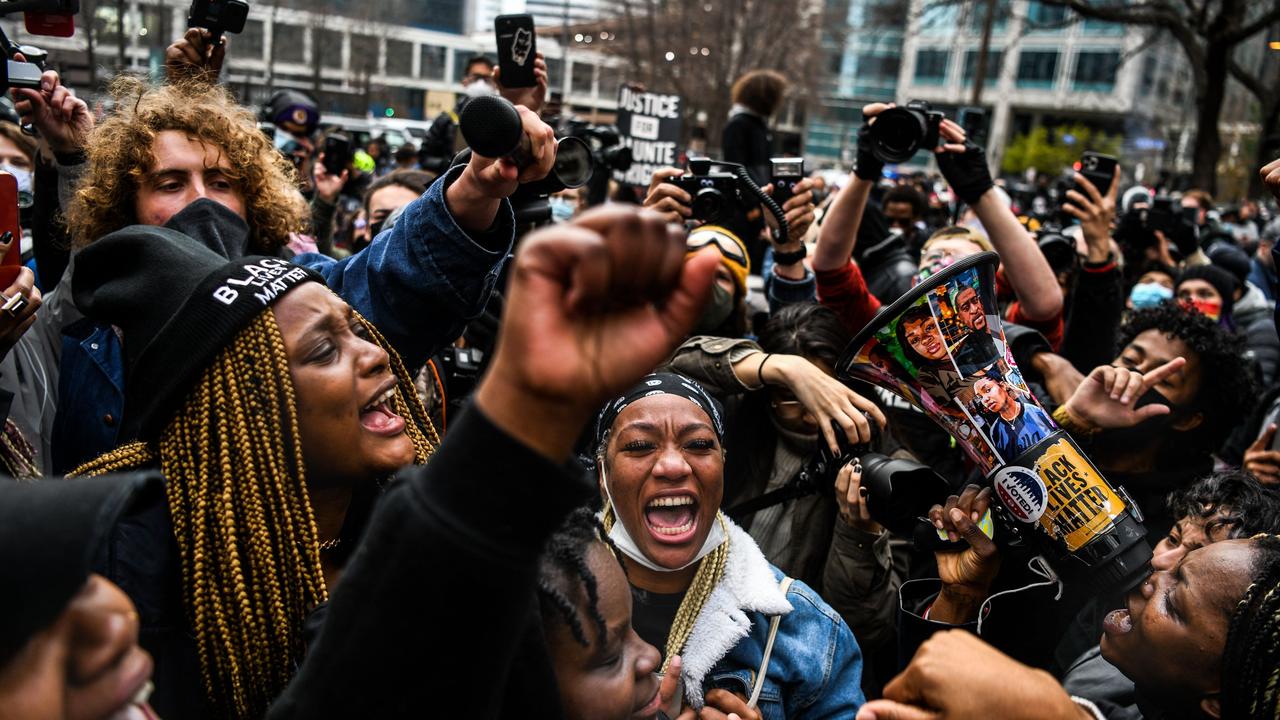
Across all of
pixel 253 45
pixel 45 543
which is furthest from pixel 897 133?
pixel 253 45

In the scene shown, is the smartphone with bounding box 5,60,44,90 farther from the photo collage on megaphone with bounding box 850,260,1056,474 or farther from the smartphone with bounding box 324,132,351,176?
the photo collage on megaphone with bounding box 850,260,1056,474

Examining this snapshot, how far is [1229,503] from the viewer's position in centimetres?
216

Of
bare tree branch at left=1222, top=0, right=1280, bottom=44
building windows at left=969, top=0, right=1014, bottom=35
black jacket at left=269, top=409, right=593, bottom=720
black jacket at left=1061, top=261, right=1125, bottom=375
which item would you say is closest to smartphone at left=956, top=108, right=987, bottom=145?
black jacket at left=1061, top=261, right=1125, bottom=375

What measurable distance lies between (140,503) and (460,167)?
1.22 metres

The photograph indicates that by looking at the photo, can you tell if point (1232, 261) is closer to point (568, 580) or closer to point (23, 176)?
point (568, 580)

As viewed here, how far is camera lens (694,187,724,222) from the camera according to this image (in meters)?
3.42

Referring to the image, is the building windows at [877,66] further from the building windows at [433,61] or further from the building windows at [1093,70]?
the building windows at [433,61]

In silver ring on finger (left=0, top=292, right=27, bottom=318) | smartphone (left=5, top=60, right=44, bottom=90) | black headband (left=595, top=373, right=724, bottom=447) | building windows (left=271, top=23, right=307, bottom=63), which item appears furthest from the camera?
building windows (left=271, top=23, right=307, bottom=63)

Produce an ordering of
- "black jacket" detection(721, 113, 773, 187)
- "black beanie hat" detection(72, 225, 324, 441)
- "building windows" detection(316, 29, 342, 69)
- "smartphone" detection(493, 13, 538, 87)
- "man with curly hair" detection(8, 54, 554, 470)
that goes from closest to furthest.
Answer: "black beanie hat" detection(72, 225, 324, 441) < "man with curly hair" detection(8, 54, 554, 470) < "smartphone" detection(493, 13, 538, 87) < "black jacket" detection(721, 113, 773, 187) < "building windows" detection(316, 29, 342, 69)

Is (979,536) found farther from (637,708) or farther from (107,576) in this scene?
(107,576)

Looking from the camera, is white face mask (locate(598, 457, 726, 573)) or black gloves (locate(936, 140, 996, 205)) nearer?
white face mask (locate(598, 457, 726, 573))

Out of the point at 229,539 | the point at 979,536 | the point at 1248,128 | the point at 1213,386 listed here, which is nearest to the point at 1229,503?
the point at 979,536

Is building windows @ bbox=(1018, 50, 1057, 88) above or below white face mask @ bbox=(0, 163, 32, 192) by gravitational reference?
above

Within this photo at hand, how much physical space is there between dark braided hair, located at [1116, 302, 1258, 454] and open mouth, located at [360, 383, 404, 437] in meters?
2.72
